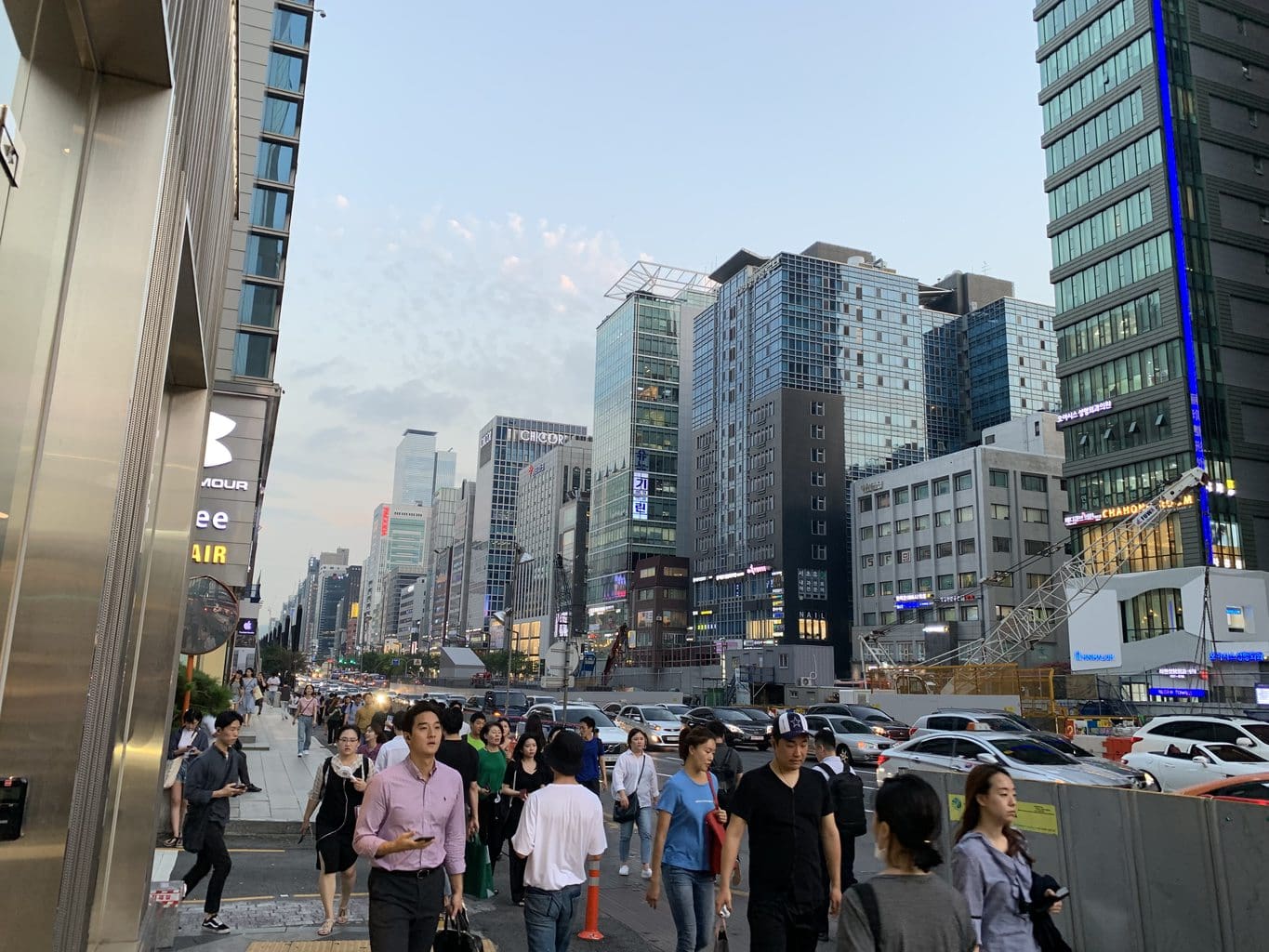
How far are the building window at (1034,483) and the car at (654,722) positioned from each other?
6528 cm

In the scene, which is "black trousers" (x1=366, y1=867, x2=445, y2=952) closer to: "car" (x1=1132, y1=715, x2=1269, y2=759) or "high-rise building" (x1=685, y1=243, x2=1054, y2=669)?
"car" (x1=1132, y1=715, x2=1269, y2=759)

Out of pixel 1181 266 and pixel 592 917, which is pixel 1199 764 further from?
pixel 1181 266

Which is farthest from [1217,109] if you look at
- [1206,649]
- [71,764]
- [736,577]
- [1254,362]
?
[71,764]

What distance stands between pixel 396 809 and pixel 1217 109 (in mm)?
77683

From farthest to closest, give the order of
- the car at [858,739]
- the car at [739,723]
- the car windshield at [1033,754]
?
1. the car at [739,723]
2. the car at [858,739]
3. the car windshield at [1033,754]

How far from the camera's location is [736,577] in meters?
108

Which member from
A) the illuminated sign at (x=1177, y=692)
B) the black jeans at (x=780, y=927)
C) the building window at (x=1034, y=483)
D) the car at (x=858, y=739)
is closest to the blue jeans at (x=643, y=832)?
the black jeans at (x=780, y=927)

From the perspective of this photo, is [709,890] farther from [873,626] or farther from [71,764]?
[873,626]

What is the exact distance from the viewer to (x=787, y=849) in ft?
19.3

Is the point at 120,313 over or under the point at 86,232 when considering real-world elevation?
under

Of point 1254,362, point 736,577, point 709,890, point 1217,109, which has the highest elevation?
point 1217,109

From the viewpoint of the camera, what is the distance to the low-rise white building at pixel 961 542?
→ 285 feet

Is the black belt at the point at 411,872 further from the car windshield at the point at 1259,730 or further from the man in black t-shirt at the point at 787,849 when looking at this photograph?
the car windshield at the point at 1259,730

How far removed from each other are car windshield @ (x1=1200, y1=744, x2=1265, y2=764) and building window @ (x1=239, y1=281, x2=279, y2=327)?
125ft
